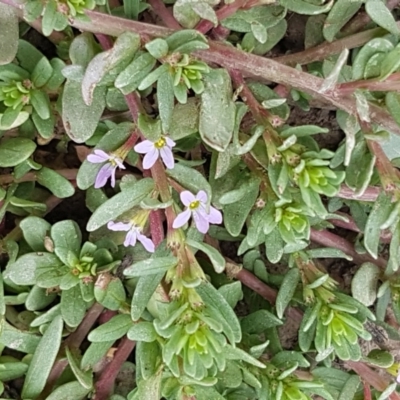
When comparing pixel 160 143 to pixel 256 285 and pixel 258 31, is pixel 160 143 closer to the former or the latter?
pixel 258 31

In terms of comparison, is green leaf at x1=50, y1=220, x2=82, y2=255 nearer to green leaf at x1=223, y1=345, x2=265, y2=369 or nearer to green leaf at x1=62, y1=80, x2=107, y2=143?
green leaf at x1=62, y1=80, x2=107, y2=143

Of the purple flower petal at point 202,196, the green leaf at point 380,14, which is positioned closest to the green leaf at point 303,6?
the green leaf at point 380,14

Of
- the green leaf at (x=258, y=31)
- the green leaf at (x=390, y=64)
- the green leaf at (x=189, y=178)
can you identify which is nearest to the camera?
the green leaf at (x=390, y=64)

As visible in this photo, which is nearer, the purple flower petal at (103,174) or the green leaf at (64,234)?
the purple flower petal at (103,174)

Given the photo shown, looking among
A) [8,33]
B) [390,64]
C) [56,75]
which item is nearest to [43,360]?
[56,75]

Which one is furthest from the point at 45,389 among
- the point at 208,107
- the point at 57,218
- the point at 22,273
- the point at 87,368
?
the point at 208,107

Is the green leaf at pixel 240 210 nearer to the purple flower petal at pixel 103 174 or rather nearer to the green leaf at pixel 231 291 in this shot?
the green leaf at pixel 231 291

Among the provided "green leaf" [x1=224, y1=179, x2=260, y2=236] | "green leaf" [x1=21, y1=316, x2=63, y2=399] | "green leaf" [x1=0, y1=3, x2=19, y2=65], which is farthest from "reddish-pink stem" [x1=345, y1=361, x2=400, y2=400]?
"green leaf" [x1=0, y1=3, x2=19, y2=65]
